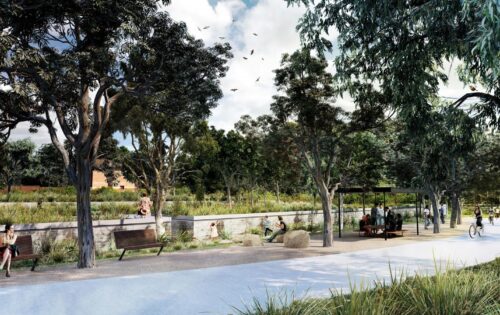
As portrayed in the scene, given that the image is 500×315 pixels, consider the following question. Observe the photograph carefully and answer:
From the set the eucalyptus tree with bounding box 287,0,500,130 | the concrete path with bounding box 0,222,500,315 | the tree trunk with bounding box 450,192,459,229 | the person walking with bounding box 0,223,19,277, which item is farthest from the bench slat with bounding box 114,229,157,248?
the tree trunk with bounding box 450,192,459,229

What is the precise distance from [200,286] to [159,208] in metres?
9.79

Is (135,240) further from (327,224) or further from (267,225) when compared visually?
(267,225)

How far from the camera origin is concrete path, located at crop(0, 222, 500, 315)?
7293 millimetres

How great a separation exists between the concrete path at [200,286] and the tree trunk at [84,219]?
1241 millimetres

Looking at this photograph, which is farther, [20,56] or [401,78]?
[401,78]

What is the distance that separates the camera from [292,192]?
5047cm

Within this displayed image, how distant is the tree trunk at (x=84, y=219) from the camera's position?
11.7 metres

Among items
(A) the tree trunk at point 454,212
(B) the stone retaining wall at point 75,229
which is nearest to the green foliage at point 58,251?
(B) the stone retaining wall at point 75,229

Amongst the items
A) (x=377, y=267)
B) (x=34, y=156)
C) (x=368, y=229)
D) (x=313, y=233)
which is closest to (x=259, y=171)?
(x=313, y=233)

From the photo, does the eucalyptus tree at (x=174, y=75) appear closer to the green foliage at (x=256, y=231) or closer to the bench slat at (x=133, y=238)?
the bench slat at (x=133, y=238)

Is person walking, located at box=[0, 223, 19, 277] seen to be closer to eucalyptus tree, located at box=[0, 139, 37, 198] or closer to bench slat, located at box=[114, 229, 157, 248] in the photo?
bench slat, located at box=[114, 229, 157, 248]

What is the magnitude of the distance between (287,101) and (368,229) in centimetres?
800

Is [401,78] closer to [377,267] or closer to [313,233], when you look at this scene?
[377,267]

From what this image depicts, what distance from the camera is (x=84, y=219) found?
11945 millimetres
